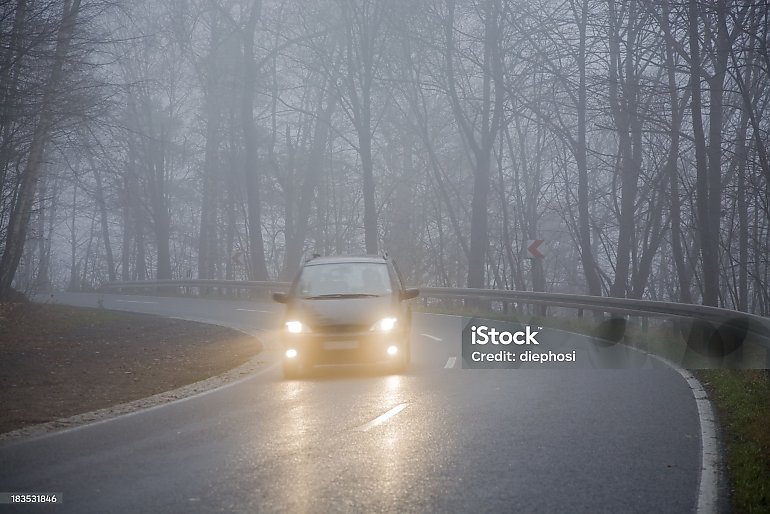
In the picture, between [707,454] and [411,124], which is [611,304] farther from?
[411,124]

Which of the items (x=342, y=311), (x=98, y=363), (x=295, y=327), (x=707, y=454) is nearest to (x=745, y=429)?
(x=707, y=454)

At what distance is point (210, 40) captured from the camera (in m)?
44.2

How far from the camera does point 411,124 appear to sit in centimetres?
4141

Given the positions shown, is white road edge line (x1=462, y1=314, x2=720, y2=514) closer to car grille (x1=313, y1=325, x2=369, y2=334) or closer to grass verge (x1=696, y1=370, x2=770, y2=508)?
grass verge (x1=696, y1=370, x2=770, y2=508)

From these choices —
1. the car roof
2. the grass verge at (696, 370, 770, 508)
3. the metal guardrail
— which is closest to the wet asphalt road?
the grass verge at (696, 370, 770, 508)

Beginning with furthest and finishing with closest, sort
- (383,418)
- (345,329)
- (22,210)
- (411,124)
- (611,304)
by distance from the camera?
(411,124), (22,210), (611,304), (345,329), (383,418)

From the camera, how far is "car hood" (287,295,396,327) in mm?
13555

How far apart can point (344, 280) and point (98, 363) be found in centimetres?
541

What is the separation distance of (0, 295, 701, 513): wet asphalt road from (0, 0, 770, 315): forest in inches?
211

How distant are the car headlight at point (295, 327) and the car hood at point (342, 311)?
76mm

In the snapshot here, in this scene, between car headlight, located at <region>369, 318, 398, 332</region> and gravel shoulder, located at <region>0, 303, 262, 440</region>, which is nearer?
gravel shoulder, located at <region>0, 303, 262, 440</region>

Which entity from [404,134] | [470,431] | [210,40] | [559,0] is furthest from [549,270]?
[470,431]

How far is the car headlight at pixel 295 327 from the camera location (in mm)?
13672

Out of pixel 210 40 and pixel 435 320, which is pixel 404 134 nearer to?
pixel 210 40
